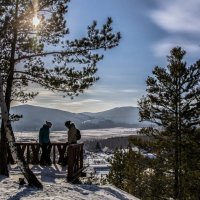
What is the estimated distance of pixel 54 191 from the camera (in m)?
12.6

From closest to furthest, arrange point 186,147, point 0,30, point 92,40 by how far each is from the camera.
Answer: point 0,30 < point 92,40 < point 186,147

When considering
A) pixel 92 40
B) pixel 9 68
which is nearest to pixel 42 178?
pixel 9 68

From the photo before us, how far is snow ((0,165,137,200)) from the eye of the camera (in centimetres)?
1164

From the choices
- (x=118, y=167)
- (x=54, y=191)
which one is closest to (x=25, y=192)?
(x=54, y=191)

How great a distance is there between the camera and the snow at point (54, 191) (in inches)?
458

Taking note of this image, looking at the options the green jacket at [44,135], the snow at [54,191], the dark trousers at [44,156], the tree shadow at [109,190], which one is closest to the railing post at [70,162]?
the snow at [54,191]

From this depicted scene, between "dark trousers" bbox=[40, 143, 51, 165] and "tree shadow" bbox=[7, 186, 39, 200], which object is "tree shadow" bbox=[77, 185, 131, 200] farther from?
"dark trousers" bbox=[40, 143, 51, 165]

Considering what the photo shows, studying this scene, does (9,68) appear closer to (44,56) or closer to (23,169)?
(44,56)

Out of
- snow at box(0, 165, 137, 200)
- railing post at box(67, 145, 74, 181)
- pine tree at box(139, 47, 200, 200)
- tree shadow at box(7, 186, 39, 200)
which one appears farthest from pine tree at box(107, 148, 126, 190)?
tree shadow at box(7, 186, 39, 200)

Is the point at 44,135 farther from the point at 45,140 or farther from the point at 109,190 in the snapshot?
the point at 109,190

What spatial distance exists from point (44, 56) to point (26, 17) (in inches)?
67.1

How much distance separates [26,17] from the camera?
15.1m

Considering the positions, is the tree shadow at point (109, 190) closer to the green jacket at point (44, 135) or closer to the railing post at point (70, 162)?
the railing post at point (70, 162)

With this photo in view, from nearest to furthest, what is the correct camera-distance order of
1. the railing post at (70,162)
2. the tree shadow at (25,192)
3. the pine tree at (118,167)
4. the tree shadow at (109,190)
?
the tree shadow at (25,192), the tree shadow at (109,190), the railing post at (70,162), the pine tree at (118,167)
